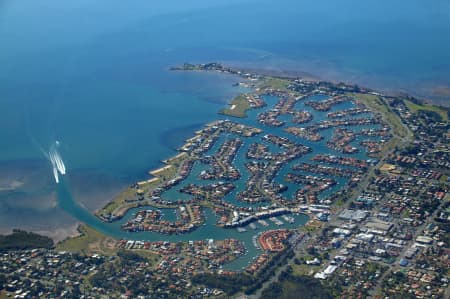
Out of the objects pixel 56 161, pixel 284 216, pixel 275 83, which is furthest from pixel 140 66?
pixel 284 216

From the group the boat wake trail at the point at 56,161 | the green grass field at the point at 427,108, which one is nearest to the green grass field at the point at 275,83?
the green grass field at the point at 427,108

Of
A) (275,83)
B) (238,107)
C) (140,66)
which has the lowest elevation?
(238,107)

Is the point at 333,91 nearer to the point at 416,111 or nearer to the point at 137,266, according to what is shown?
the point at 416,111

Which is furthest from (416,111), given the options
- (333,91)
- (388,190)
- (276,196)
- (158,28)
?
(158,28)

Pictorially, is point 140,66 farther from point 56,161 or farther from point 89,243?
point 89,243

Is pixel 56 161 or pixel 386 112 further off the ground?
pixel 386 112

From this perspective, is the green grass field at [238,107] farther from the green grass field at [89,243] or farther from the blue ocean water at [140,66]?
the green grass field at [89,243]
